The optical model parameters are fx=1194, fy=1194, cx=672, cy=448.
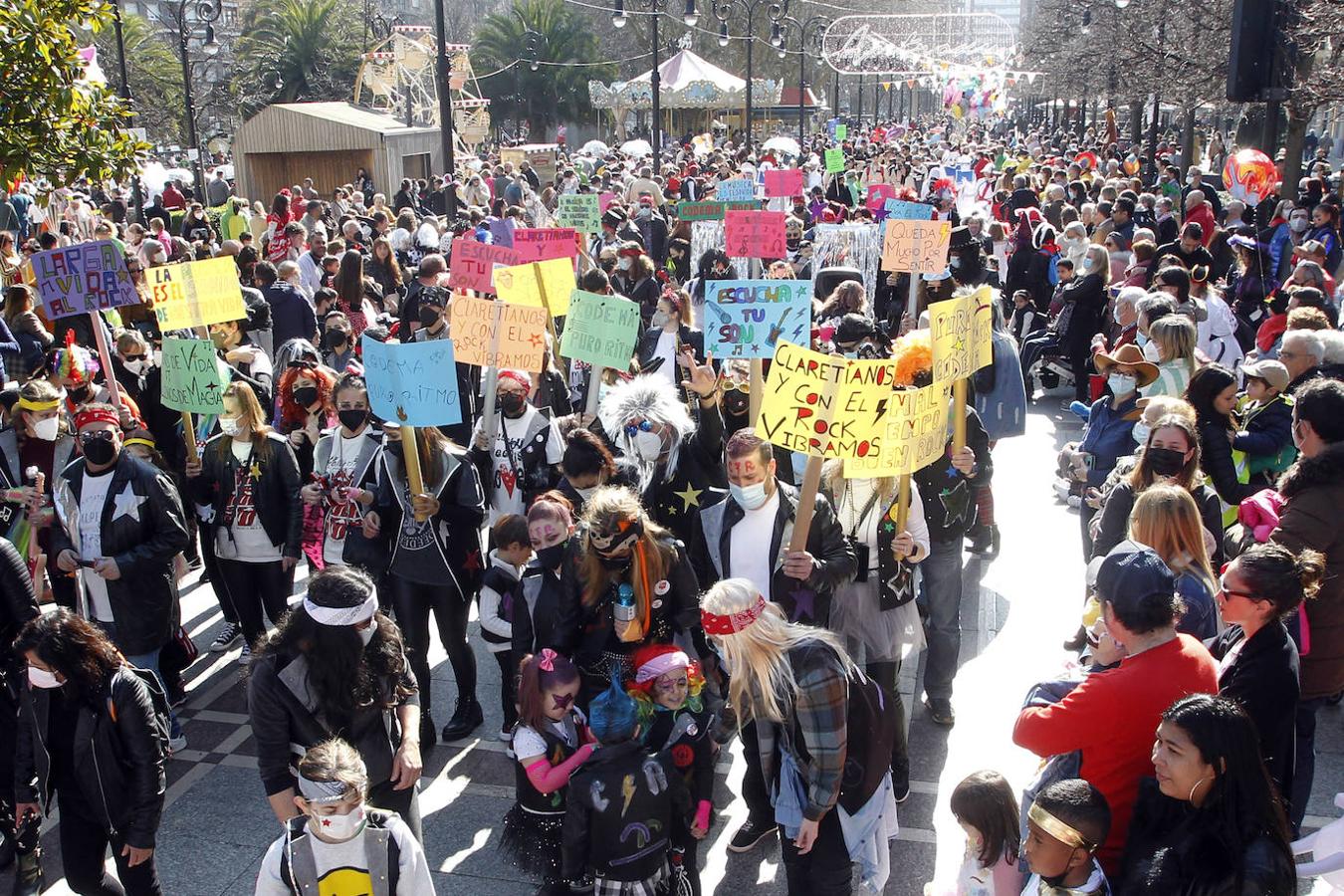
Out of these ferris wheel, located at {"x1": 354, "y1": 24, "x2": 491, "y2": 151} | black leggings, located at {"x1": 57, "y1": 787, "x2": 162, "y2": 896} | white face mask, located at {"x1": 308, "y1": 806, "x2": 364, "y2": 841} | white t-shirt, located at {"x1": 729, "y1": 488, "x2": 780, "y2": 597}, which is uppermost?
ferris wheel, located at {"x1": 354, "y1": 24, "x2": 491, "y2": 151}

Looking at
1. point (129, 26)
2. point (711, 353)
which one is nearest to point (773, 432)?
point (711, 353)

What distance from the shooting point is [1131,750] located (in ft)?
10.4

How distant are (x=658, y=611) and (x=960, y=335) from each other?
186 cm

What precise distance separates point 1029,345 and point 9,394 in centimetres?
862

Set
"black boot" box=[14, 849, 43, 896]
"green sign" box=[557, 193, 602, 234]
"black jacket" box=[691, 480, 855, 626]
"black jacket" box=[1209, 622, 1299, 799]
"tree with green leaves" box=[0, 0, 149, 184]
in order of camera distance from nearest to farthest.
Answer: "black jacket" box=[1209, 622, 1299, 799]
"black boot" box=[14, 849, 43, 896]
"black jacket" box=[691, 480, 855, 626]
"tree with green leaves" box=[0, 0, 149, 184]
"green sign" box=[557, 193, 602, 234]

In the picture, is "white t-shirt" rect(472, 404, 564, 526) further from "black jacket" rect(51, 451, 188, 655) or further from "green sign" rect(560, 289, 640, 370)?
"black jacket" rect(51, 451, 188, 655)

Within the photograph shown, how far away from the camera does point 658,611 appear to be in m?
4.32

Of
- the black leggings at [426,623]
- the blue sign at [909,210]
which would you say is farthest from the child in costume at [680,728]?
the blue sign at [909,210]

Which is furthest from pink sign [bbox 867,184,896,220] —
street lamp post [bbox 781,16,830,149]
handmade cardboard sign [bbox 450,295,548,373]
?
street lamp post [bbox 781,16,830,149]

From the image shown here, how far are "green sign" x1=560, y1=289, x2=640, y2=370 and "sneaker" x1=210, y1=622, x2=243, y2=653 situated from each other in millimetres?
2443

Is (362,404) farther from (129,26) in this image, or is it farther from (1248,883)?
(129,26)

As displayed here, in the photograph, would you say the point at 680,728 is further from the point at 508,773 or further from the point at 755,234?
the point at 755,234

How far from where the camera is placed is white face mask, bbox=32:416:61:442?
6.09 m

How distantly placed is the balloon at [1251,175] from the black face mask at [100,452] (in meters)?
12.7
